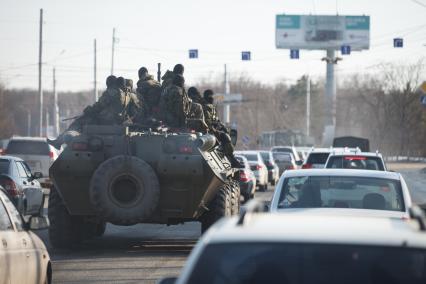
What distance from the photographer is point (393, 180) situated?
425 inches

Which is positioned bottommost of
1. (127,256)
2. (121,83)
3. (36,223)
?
(127,256)

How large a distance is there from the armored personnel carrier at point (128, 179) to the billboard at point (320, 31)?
78383 mm

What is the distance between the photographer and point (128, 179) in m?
14.9

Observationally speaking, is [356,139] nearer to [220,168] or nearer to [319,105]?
[220,168]

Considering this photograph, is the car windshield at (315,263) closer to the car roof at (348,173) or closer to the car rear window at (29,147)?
the car roof at (348,173)

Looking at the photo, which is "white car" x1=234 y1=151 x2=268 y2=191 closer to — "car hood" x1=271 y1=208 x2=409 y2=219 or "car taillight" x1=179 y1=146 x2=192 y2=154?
"car taillight" x1=179 y1=146 x2=192 y2=154

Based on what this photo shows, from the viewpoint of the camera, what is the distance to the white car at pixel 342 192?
34.3 feet

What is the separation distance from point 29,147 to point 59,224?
1709 centimetres

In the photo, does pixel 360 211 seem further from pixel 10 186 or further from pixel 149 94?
pixel 10 186

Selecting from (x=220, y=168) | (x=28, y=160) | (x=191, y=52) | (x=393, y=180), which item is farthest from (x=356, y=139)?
(x=393, y=180)

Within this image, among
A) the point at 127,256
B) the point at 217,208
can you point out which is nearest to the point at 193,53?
the point at 217,208

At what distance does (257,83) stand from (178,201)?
125 metres

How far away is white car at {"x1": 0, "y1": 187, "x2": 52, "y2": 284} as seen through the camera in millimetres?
8172

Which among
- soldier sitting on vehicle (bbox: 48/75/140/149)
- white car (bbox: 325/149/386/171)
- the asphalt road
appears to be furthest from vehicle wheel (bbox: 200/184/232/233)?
white car (bbox: 325/149/386/171)
